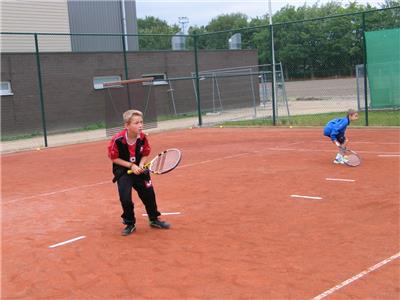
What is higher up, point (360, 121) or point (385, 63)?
point (385, 63)

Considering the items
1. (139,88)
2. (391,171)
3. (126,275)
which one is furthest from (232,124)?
(126,275)

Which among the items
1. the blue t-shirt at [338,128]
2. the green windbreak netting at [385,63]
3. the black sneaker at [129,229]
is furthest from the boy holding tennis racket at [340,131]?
the green windbreak netting at [385,63]

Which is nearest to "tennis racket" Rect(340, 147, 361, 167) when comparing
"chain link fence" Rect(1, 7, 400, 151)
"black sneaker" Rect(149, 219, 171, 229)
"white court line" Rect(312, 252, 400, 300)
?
"black sneaker" Rect(149, 219, 171, 229)

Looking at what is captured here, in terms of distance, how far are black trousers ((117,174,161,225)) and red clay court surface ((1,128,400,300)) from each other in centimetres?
19

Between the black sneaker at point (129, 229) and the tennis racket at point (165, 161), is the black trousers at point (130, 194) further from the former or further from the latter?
the tennis racket at point (165, 161)

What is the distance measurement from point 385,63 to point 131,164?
1277cm

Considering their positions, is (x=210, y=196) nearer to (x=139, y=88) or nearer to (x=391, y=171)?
(x=391, y=171)

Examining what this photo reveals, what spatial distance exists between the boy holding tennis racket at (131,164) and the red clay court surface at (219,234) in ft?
0.62

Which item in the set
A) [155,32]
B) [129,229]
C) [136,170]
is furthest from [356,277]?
[155,32]

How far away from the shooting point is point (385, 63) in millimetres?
16312

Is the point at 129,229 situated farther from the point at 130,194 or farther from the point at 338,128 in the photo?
the point at 338,128

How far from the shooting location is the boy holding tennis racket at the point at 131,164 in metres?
5.71

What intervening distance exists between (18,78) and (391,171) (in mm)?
15974

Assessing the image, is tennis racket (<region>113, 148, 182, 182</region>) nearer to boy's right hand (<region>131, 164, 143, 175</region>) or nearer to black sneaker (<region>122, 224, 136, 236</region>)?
boy's right hand (<region>131, 164, 143, 175</region>)
